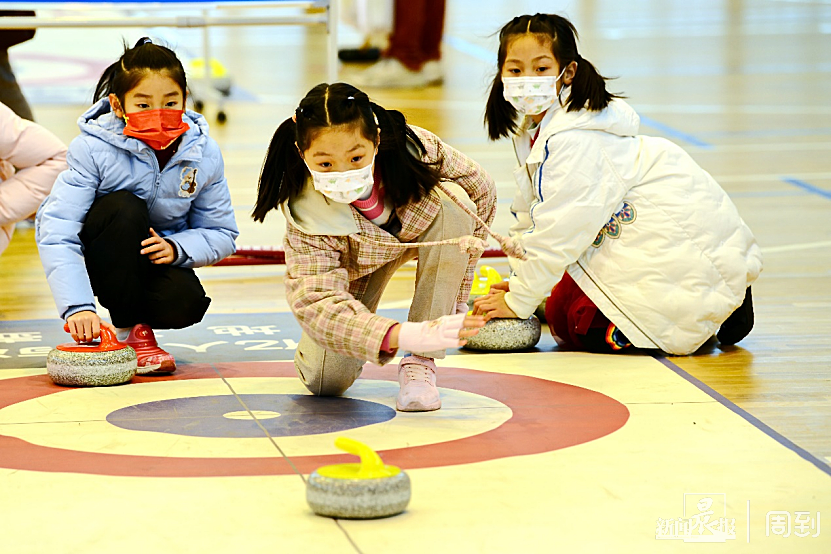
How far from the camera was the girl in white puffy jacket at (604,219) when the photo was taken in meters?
3.00

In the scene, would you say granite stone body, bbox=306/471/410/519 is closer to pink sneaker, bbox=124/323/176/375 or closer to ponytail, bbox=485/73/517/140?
pink sneaker, bbox=124/323/176/375

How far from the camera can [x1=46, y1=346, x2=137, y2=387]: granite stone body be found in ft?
9.25

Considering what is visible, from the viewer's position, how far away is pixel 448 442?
241 centimetres

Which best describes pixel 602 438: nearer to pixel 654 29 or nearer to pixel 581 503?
pixel 581 503

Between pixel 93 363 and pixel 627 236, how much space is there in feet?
4.57

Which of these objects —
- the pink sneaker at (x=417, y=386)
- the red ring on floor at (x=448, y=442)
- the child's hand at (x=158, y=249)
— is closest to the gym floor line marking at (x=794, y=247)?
the red ring on floor at (x=448, y=442)

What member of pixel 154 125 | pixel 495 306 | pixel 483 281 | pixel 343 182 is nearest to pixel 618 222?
pixel 495 306

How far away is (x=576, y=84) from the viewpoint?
3.04m

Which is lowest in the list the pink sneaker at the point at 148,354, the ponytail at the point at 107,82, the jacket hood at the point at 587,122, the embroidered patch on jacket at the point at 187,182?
the pink sneaker at the point at 148,354

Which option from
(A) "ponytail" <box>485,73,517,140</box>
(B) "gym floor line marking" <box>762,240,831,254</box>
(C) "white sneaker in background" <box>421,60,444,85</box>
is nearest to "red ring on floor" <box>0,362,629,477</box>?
(A) "ponytail" <box>485,73,517,140</box>

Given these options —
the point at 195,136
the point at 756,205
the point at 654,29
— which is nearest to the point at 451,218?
the point at 195,136

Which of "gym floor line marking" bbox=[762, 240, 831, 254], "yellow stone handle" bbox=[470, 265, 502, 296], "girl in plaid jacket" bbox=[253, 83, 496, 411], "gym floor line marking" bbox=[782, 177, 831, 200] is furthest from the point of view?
"gym floor line marking" bbox=[782, 177, 831, 200]

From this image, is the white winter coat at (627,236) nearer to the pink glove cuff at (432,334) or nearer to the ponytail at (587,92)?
the ponytail at (587,92)

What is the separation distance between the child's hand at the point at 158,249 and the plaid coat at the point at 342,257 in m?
0.53
